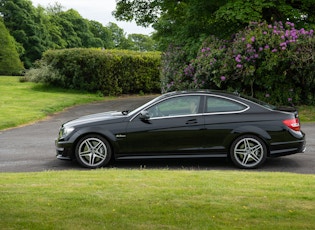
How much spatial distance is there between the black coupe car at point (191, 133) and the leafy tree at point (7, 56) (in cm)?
4571

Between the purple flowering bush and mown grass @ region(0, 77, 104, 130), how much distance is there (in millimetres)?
6740

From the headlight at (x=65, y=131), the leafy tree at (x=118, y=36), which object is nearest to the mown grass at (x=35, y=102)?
the headlight at (x=65, y=131)

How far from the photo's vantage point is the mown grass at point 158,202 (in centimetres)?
473

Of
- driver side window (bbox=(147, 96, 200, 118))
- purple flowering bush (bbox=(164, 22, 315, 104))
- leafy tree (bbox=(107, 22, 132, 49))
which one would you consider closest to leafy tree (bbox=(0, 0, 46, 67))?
leafy tree (bbox=(107, 22, 132, 49))

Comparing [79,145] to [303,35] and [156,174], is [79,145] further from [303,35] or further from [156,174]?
[303,35]

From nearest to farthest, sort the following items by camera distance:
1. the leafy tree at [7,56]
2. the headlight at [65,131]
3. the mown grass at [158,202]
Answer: the mown grass at [158,202], the headlight at [65,131], the leafy tree at [7,56]

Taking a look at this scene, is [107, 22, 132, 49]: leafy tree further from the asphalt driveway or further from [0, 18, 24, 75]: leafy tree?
the asphalt driveway

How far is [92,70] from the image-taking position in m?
31.4

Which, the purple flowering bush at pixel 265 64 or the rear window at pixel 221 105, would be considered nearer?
the rear window at pixel 221 105

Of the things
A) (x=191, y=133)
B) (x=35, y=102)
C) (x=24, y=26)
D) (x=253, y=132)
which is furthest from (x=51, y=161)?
(x=24, y=26)

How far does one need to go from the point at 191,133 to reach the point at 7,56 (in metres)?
46.8

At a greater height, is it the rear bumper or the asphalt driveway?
the rear bumper

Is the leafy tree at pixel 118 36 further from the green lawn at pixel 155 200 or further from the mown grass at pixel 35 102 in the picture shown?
the green lawn at pixel 155 200

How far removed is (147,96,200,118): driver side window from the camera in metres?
9.68
